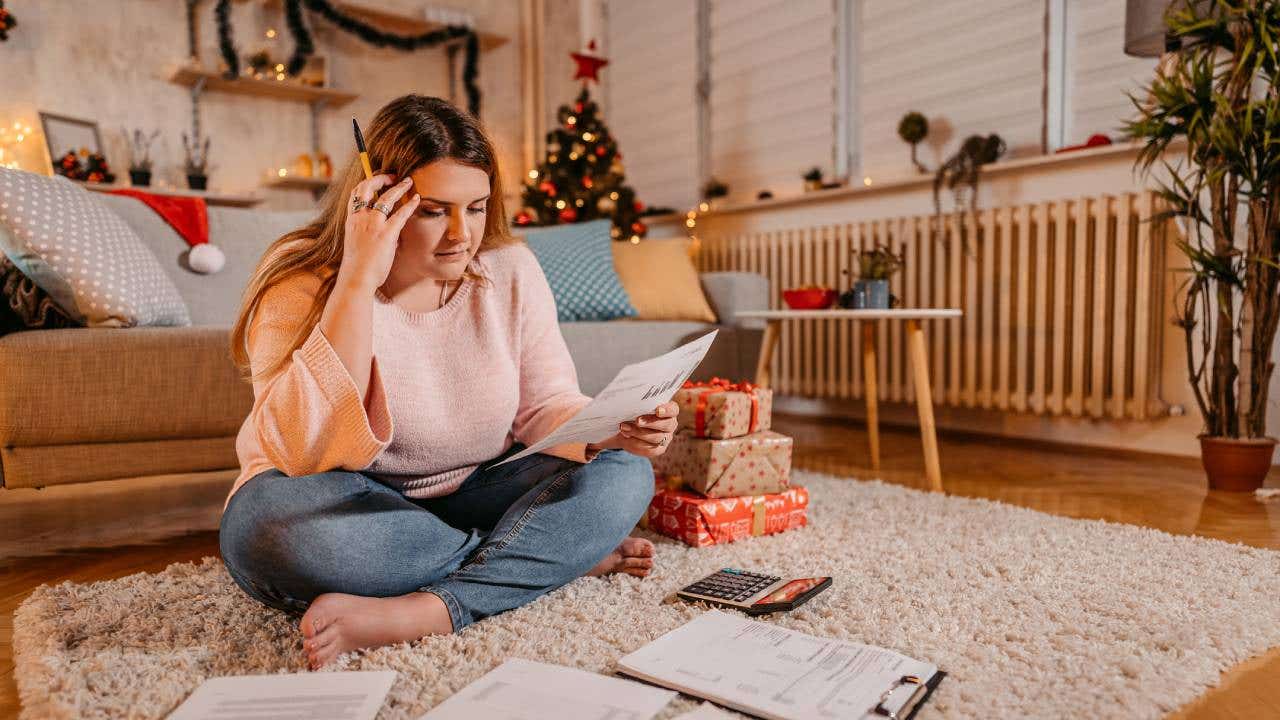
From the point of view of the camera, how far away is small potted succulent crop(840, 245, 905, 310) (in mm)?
2240

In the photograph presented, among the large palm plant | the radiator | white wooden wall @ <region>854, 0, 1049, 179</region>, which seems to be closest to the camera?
the large palm plant

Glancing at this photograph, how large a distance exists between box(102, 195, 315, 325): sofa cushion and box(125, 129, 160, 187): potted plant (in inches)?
69.0

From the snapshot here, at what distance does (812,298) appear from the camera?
237 cm

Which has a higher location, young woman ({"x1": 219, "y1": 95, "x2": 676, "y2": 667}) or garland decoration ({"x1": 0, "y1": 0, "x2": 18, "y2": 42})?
garland decoration ({"x1": 0, "y1": 0, "x2": 18, "y2": 42})

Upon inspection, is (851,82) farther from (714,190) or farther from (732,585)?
(732,585)

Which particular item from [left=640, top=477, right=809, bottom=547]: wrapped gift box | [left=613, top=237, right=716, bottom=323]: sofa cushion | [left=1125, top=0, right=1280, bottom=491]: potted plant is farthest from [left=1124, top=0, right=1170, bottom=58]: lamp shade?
[left=640, top=477, right=809, bottom=547]: wrapped gift box

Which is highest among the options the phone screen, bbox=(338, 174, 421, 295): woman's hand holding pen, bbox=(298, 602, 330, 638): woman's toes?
bbox=(338, 174, 421, 295): woman's hand holding pen

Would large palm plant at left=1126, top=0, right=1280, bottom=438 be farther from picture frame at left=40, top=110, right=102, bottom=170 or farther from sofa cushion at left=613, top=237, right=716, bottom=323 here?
picture frame at left=40, top=110, right=102, bottom=170

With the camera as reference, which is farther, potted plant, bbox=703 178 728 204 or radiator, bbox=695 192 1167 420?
potted plant, bbox=703 178 728 204

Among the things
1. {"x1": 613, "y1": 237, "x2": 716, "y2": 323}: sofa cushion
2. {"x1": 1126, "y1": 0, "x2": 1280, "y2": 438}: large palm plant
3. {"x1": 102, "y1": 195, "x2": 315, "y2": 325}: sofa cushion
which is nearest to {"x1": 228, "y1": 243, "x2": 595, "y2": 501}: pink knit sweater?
{"x1": 102, "y1": 195, "x2": 315, "y2": 325}: sofa cushion

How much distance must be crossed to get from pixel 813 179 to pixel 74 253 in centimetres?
273

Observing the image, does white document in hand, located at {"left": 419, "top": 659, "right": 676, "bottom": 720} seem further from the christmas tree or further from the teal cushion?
the christmas tree

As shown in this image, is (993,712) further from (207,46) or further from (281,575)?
(207,46)

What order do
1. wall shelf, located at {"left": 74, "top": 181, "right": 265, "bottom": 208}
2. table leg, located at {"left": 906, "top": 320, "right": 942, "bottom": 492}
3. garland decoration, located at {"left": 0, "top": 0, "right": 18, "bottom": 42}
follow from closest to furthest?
1. table leg, located at {"left": 906, "top": 320, "right": 942, "bottom": 492}
2. garland decoration, located at {"left": 0, "top": 0, "right": 18, "bottom": 42}
3. wall shelf, located at {"left": 74, "top": 181, "right": 265, "bottom": 208}
